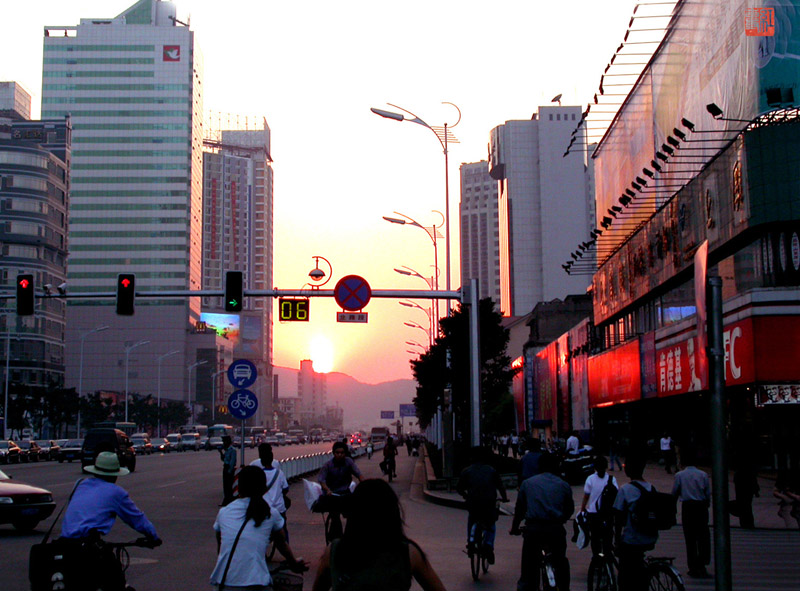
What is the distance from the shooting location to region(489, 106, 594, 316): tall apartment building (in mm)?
178625

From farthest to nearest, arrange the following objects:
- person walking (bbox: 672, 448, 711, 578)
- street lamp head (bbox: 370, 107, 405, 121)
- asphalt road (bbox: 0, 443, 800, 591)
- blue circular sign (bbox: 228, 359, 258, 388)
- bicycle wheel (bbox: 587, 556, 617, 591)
A: street lamp head (bbox: 370, 107, 405, 121)
blue circular sign (bbox: 228, 359, 258, 388)
person walking (bbox: 672, 448, 711, 578)
asphalt road (bbox: 0, 443, 800, 591)
bicycle wheel (bbox: 587, 556, 617, 591)

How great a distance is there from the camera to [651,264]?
41.0 m

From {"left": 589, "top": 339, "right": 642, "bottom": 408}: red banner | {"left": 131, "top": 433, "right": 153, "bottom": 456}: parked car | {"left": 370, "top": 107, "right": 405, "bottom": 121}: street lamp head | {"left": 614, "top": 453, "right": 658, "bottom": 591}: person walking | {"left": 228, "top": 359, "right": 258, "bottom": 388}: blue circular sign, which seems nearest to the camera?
{"left": 614, "top": 453, "right": 658, "bottom": 591}: person walking

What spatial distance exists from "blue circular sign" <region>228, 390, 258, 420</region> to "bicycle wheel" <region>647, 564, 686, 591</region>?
9.45m

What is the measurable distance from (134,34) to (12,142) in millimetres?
65923

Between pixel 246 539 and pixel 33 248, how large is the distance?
110173 millimetres

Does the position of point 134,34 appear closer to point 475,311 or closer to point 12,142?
point 12,142

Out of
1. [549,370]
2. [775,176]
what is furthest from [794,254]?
[549,370]

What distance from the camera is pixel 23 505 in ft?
57.5

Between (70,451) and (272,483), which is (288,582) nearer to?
(272,483)

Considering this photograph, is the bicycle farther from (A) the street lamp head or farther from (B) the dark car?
(B) the dark car

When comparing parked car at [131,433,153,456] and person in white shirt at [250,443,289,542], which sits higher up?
person in white shirt at [250,443,289,542]

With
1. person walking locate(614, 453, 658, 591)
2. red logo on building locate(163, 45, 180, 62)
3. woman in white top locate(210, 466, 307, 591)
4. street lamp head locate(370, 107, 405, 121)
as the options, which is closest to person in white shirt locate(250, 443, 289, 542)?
person walking locate(614, 453, 658, 591)

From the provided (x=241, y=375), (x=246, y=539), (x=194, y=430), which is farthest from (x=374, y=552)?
(x=194, y=430)
